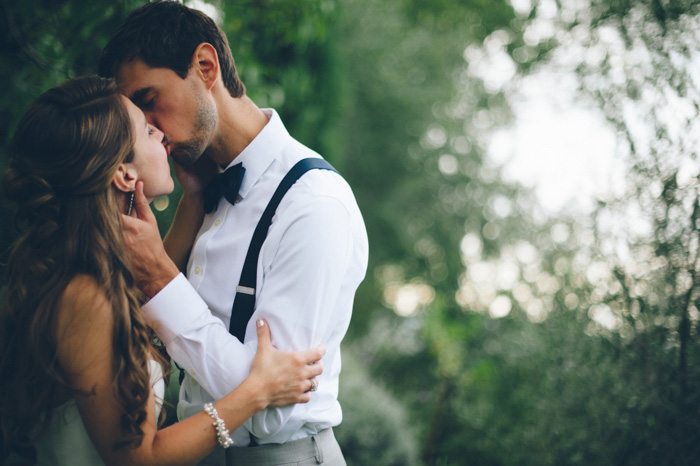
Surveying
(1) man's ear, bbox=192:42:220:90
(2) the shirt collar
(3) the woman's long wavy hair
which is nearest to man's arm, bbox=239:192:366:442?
(2) the shirt collar

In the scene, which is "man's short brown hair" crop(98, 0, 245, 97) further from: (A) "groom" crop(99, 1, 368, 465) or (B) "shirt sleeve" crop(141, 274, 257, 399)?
(B) "shirt sleeve" crop(141, 274, 257, 399)

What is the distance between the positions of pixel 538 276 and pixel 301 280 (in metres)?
5.11

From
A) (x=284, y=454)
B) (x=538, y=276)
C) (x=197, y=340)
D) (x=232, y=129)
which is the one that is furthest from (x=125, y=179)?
(x=538, y=276)

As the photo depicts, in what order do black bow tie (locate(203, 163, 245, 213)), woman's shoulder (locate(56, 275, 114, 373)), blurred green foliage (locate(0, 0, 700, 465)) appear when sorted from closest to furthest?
woman's shoulder (locate(56, 275, 114, 373)), black bow tie (locate(203, 163, 245, 213)), blurred green foliage (locate(0, 0, 700, 465))

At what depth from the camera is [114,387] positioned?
1.58 m

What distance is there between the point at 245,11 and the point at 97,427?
298 cm

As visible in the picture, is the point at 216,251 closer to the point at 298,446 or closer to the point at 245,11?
the point at 298,446

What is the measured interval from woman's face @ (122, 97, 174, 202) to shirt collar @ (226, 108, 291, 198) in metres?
0.28

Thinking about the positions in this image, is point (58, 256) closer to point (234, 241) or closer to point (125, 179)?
point (125, 179)

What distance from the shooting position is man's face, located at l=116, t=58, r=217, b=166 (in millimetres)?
2057

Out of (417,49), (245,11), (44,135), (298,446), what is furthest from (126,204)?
(417,49)

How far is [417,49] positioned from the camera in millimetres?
12672

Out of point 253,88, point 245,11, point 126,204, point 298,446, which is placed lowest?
point 298,446

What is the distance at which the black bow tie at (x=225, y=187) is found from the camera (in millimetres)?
2035
